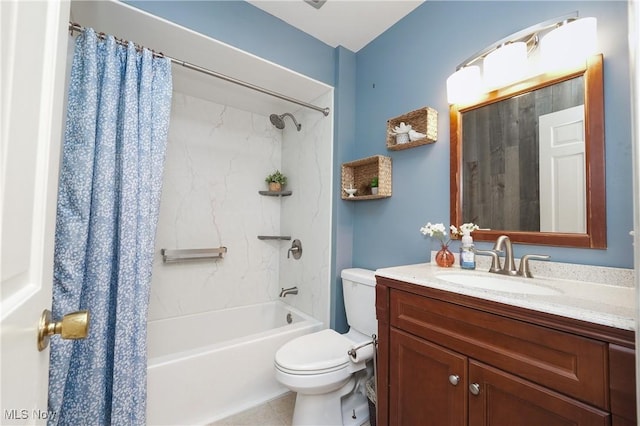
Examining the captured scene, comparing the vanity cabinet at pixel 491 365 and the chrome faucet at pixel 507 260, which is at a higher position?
the chrome faucet at pixel 507 260

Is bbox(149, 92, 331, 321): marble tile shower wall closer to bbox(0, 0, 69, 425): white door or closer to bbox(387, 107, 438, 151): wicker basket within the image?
bbox(387, 107, 438, 151): wicker basket

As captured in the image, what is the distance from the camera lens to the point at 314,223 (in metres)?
2.13

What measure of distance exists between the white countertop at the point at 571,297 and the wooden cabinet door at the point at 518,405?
0.22 meters

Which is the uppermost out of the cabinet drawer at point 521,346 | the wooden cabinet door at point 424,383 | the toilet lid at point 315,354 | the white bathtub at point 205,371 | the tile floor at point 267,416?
the cabinet drawer at point 521,346

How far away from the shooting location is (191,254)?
6.98 feet

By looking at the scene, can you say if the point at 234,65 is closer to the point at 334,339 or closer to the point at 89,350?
the point at 89,350

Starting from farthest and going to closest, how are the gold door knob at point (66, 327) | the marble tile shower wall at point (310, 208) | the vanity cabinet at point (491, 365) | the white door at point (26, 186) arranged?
the marble tile shower wall at point (310, 208) → the vanity cabinet at point (491, 365) → the gold door knob at point (66, 327) → the white door at point (26, 186)

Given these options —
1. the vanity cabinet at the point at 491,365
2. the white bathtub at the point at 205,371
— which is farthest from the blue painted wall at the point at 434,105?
the white bathtub at the point at 205,371

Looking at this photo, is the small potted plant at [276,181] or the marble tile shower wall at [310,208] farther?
the small potted plant at [276,181]

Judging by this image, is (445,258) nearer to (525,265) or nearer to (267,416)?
(525,265)

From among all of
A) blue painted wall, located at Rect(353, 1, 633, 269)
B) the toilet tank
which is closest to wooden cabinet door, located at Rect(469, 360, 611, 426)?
blue painted wall, located at Rect(353, 1, 633, 269)

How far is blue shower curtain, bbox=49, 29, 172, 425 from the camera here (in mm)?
1078

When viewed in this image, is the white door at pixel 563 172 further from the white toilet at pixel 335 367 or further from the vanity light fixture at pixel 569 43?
the white toilet at pixel 335 367

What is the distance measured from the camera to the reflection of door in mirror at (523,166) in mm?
1063
